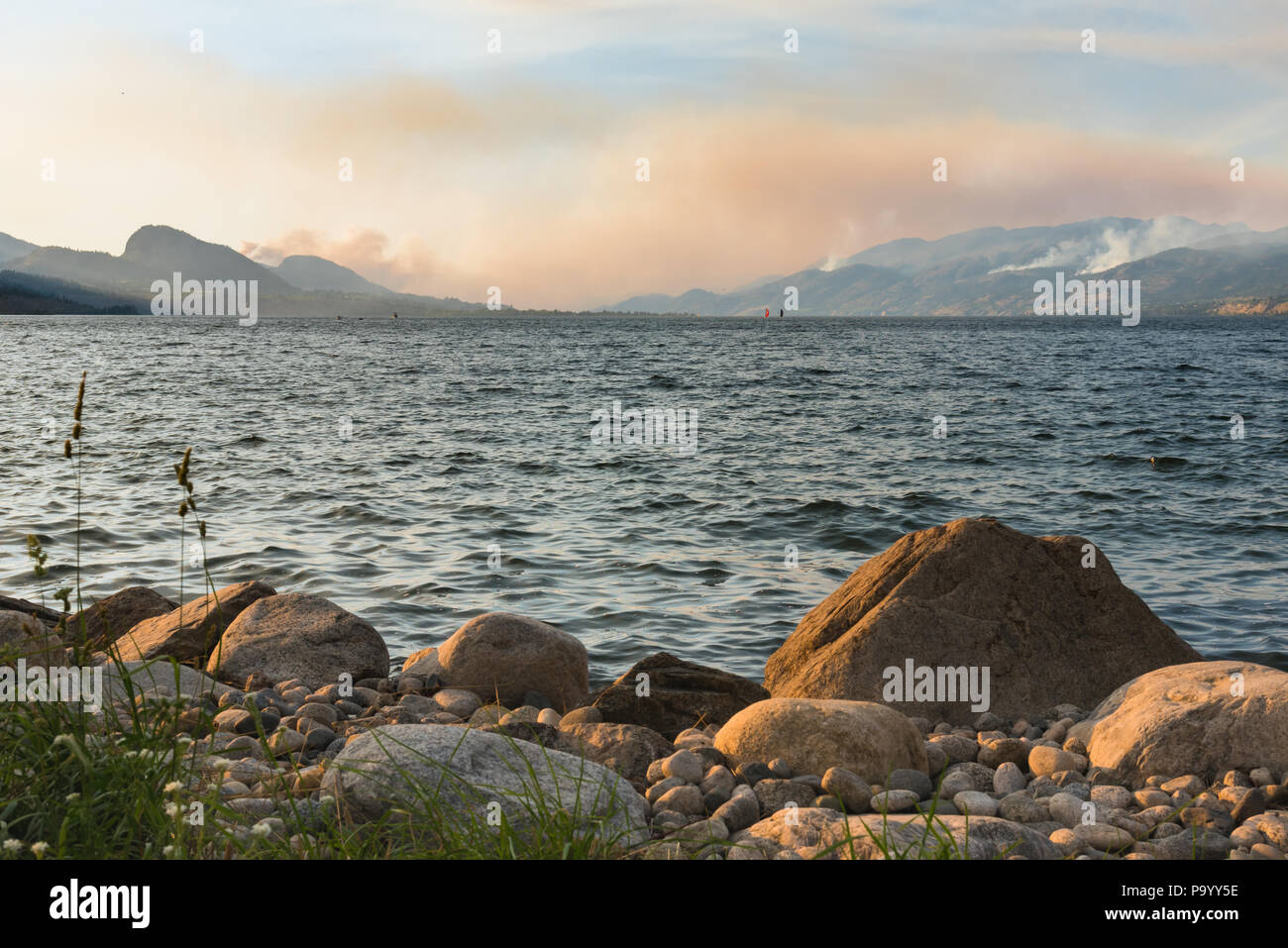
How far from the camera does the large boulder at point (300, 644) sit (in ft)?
28.5

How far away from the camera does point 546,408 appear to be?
34.0m

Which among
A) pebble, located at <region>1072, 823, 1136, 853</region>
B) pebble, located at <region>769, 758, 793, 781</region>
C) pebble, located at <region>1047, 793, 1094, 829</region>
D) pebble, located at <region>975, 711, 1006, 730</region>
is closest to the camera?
pebble, located at <region>1072, 823, 1136, 853</region>

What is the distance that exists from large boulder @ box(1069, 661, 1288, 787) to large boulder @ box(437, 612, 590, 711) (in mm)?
4158

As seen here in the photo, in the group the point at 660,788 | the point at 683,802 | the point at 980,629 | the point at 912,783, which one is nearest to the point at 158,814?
the point at 683,802

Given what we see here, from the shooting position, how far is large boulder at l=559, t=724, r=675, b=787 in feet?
21.1

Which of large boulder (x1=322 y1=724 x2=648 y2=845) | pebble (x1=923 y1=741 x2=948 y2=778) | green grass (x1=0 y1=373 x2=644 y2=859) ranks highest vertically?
green grass (x1=0 y1=373 x2=644 y2=859)

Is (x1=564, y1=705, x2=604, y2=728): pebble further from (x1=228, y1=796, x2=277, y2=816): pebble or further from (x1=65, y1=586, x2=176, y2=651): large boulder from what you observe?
(x1=65, y1=586, x2=176, y2=651): large boulder

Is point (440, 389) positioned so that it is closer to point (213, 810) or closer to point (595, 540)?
point (595, 540)

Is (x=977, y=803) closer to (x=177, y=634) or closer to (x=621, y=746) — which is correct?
(x=621, y=746)

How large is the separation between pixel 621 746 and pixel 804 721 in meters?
1.21

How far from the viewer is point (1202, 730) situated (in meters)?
6.40

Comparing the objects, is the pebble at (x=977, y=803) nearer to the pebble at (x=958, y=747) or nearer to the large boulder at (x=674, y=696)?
the pebble at (x=958, y=747)

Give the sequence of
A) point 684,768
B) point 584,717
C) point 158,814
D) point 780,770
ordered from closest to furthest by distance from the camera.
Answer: point 158,814 → point 684,768 → point 780,770 → point 584,717

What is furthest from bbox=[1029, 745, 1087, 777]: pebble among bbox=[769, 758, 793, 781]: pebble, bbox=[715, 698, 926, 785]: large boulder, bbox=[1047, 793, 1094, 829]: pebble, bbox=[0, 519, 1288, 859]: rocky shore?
bbox=[769, 758, 793, 781]: pebble
